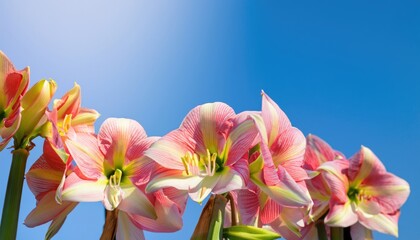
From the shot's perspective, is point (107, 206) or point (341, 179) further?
point (341, 179)

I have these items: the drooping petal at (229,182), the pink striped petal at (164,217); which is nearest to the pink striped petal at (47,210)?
the pink striped petal at (164,217)

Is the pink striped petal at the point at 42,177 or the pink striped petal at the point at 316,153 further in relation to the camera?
the pink striped petal at the point at 316,153

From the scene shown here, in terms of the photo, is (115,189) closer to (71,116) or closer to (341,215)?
(71,116)

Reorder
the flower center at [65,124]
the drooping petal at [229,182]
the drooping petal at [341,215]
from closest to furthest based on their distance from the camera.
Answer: the drooping petal at [229,182] → the flower center at [65,124] → the drooping petal at [341,215]

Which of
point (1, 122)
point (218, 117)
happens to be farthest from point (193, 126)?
point (1, 122)

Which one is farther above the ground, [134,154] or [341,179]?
[341,179]

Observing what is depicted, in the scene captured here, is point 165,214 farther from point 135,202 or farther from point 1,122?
point 1,122

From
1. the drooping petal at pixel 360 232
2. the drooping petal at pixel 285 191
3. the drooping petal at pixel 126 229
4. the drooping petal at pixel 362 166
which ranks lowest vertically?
the drooping petal at pixel 126 229

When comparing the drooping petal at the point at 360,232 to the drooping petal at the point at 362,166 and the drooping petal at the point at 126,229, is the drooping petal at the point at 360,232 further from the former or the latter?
the drooping petal at the point at 126,229
